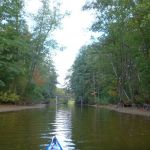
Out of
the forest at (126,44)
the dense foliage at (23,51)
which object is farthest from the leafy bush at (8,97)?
the forest at (126,44)

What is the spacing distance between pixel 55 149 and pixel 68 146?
4.22 m

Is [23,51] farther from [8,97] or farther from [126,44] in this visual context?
[126,44]

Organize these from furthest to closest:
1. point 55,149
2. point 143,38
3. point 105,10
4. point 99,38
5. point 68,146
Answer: point 99,38 → point 105,10 → point 143,38 → point 68,146 → point 55,149

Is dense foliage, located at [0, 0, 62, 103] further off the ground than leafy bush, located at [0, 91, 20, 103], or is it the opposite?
dense foliage, located at [0, 0, 62, 103]

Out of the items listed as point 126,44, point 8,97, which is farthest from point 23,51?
point 126,44

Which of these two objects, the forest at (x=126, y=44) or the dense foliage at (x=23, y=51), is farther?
the dense foliage at (x=23, y=51)

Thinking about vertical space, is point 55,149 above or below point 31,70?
below

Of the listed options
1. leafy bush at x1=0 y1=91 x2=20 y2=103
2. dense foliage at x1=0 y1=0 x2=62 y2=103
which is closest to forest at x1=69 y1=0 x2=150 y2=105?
dense foliage at x1=0 y1=0 x2=62 y2=103

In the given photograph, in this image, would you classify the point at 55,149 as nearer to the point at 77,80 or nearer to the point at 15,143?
the point at 15,143

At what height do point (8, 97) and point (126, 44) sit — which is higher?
point (126, 44)

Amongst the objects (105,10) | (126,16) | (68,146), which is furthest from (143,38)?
(68,146)

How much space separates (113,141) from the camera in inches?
587

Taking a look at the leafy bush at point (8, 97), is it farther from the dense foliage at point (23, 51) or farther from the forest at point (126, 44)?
the forest at point (126, 44)

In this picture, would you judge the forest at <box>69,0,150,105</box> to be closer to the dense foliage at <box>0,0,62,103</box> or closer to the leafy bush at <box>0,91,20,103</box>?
the dense foliage at <box>0,0,62,103</box>
